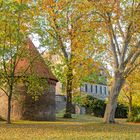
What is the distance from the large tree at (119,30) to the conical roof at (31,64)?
20.0 feet

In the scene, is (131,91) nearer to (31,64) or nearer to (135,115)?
(135,115)

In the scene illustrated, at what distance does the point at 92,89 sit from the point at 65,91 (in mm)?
45890

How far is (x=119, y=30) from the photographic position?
2905cm

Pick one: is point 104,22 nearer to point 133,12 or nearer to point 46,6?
point 133,12

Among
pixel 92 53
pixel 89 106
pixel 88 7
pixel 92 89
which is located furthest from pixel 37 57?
pixel 92 89

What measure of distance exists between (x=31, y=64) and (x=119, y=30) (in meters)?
7.75

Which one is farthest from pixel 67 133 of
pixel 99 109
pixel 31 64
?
pixel 99 109

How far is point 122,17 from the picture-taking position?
2706 centimetres

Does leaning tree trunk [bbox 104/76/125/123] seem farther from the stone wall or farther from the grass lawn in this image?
the stone wall

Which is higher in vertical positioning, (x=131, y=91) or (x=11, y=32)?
(x=11, y=32)

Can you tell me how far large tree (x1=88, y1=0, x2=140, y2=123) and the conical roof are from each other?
6.09m

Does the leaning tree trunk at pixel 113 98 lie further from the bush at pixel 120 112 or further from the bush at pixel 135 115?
the bush at pixel 120 112

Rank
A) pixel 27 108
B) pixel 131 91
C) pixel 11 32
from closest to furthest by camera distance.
Result: pixel 11 32 < pixel 27 108 < pixel 131 91

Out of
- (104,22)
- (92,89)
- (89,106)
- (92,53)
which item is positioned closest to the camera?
(104,22)
